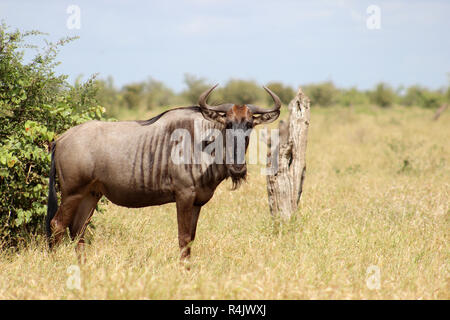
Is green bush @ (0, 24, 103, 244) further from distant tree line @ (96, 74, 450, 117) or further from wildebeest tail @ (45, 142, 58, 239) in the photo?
distant tree line @ (96, 74, 450, 117)

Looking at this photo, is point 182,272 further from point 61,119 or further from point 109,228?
point 61,119

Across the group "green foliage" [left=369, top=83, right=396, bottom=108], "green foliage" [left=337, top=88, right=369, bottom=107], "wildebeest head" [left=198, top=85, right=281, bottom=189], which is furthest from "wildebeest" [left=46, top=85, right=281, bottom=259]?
"green foliage" [left=369, top=83, right=396, bottom=108]

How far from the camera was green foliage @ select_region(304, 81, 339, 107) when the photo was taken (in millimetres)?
44188

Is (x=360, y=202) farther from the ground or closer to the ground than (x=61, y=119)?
closer to the ground

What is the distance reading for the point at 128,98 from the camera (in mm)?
29625

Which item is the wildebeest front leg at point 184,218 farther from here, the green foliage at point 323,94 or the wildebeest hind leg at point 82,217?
the green foliage at point 323,94

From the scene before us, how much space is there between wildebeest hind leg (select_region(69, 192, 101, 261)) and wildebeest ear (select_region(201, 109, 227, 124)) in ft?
5.12

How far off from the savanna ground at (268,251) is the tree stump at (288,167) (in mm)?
231

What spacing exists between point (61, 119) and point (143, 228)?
1821mm

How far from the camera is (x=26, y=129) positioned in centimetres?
493

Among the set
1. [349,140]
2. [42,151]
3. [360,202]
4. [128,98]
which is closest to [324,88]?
[128,98]

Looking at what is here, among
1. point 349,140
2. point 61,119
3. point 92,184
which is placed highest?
point 61,119

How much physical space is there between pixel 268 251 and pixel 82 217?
83.6 inches

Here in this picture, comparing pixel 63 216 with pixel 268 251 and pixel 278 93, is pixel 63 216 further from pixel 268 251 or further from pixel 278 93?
pixel 278 93
